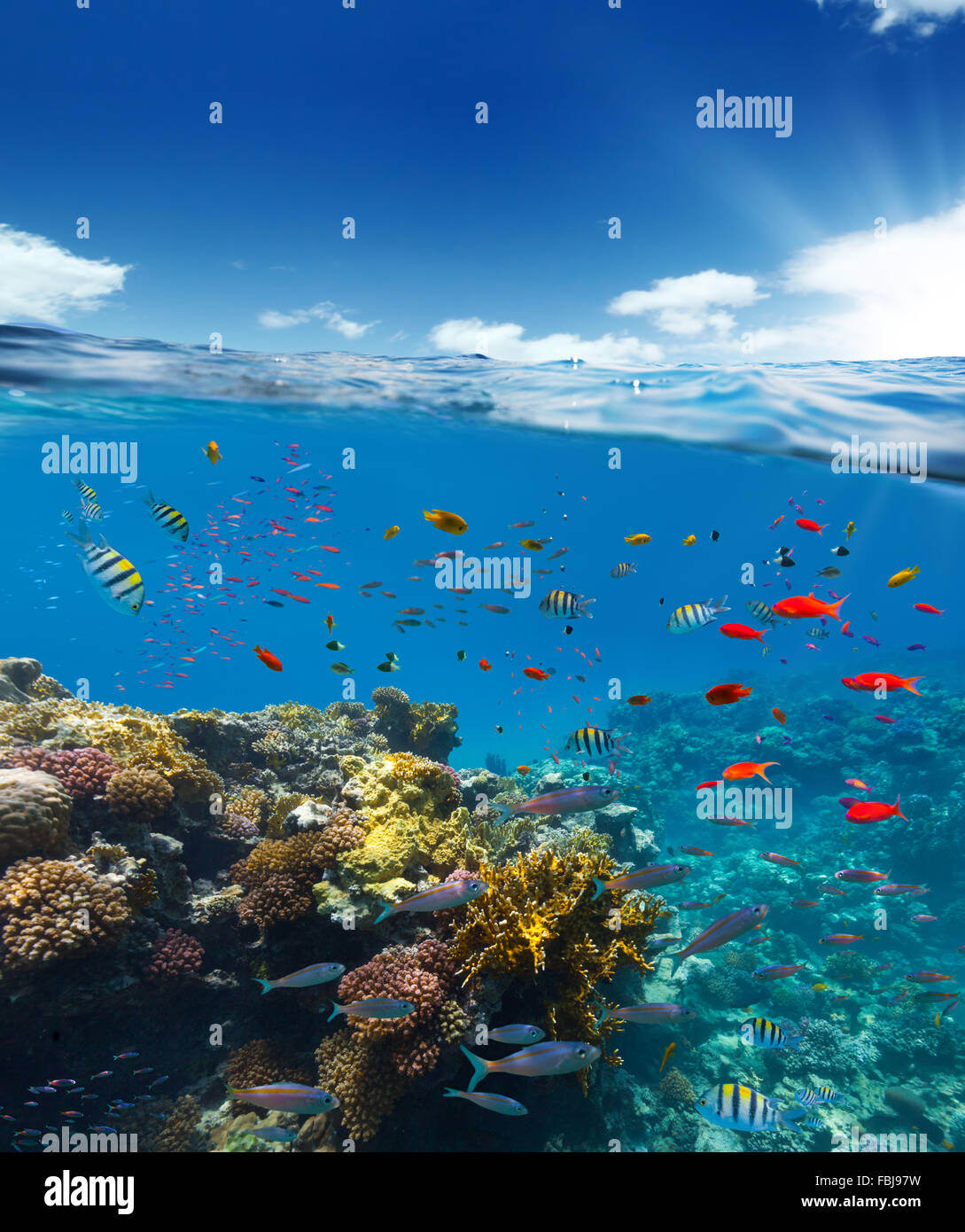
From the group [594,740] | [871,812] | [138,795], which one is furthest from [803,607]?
[138,795]

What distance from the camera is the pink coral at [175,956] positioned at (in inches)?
187

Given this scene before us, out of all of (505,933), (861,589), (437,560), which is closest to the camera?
(505,933)

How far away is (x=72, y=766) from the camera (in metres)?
5.59

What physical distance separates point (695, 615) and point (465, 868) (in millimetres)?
3870

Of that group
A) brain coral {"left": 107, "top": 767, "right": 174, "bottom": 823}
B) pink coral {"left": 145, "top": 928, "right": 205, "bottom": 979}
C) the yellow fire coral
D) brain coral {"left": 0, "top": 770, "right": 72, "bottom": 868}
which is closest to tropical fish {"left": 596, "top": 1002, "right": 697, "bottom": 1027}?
the yellow fire coral

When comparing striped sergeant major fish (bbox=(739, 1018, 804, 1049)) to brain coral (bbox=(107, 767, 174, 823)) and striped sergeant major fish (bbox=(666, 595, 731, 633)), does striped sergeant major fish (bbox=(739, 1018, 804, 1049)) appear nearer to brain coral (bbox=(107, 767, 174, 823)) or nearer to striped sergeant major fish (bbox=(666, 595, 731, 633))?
striped sergeant major fish (bbox=(666, 595, 731, 633))

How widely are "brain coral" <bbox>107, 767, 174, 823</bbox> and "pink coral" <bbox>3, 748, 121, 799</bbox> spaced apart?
23 centimetres

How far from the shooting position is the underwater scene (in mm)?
4469

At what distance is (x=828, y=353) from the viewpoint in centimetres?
1430

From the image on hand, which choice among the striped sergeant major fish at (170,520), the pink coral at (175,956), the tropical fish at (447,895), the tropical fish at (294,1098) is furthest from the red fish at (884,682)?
the striped sergeant major fish at (170,520)

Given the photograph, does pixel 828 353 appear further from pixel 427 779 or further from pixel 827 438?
pixel 427 779
